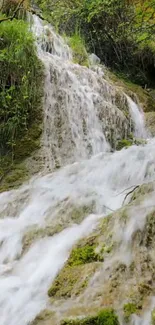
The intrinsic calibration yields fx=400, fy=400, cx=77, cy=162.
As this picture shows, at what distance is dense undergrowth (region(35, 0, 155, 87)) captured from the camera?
9898mm

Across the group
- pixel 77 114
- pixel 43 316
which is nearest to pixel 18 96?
pixel 77 114

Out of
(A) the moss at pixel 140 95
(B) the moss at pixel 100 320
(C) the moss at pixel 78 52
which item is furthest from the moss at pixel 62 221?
(C) the moss at pixel 78 52

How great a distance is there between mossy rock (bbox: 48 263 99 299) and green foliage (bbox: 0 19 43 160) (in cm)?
347

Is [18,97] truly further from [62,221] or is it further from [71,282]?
[71,282]

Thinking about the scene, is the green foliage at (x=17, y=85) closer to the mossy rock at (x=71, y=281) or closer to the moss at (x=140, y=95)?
the moss at (x=140, y=95)

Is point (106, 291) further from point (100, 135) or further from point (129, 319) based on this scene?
point (100, 135)

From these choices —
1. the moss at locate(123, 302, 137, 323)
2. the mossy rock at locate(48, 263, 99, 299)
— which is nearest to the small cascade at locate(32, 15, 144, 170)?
the mossy rock at locate(48, 263, 99, 299)

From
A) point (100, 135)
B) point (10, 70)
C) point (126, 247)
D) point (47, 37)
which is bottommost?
point (126, 247)

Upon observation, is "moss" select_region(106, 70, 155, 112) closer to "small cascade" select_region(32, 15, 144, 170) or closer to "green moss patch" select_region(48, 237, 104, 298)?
"small cascade" select_region(32, 15, 144, 170)

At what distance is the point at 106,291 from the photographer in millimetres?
2449

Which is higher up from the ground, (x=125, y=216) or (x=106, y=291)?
(x=125, y=216)

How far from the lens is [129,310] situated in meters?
2.26

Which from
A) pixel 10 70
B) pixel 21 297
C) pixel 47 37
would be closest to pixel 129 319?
pixel 21 297

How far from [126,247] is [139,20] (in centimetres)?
821
